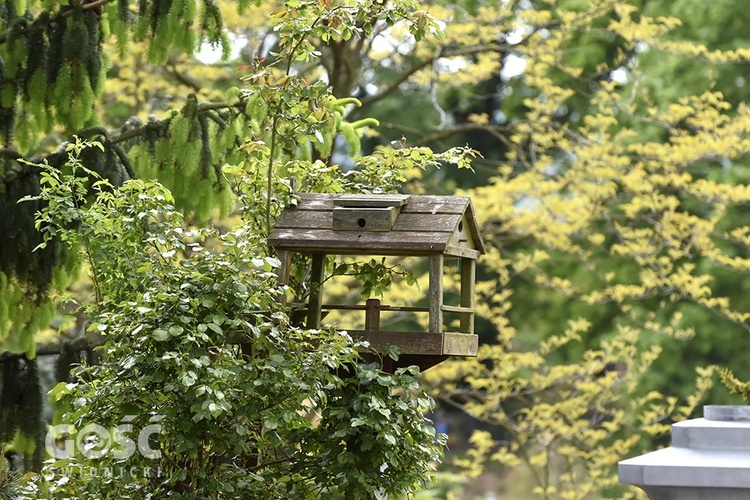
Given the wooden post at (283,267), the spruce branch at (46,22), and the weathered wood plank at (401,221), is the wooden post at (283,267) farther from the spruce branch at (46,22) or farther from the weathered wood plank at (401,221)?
the spruce branch at (46,22)

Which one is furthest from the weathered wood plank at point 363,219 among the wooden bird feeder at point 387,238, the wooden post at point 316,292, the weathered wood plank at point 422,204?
the wooden post at point 316,292

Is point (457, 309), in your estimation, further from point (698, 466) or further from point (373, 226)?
point (698, 466)

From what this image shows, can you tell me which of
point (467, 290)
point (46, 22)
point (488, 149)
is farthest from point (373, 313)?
point (488, 149)

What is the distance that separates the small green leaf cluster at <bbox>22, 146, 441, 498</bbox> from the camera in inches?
120

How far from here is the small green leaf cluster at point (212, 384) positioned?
305 centimetres

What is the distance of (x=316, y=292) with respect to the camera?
3520 millimetres

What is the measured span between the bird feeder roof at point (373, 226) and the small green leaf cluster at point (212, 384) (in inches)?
6.7

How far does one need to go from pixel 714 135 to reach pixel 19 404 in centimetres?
515

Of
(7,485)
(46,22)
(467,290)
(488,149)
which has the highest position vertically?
(488,149)

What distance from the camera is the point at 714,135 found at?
7309 millimetres

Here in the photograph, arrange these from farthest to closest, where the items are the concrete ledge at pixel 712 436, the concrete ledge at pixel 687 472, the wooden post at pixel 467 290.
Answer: the wooden post at pixel 467 290, the concrete ledge at pixel 712 436, the concrete ledge at pixel 687 472

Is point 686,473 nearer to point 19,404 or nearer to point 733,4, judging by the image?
point 19,404

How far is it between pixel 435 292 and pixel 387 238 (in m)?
0.24

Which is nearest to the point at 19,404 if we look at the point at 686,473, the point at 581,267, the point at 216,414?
the point at 216,414
